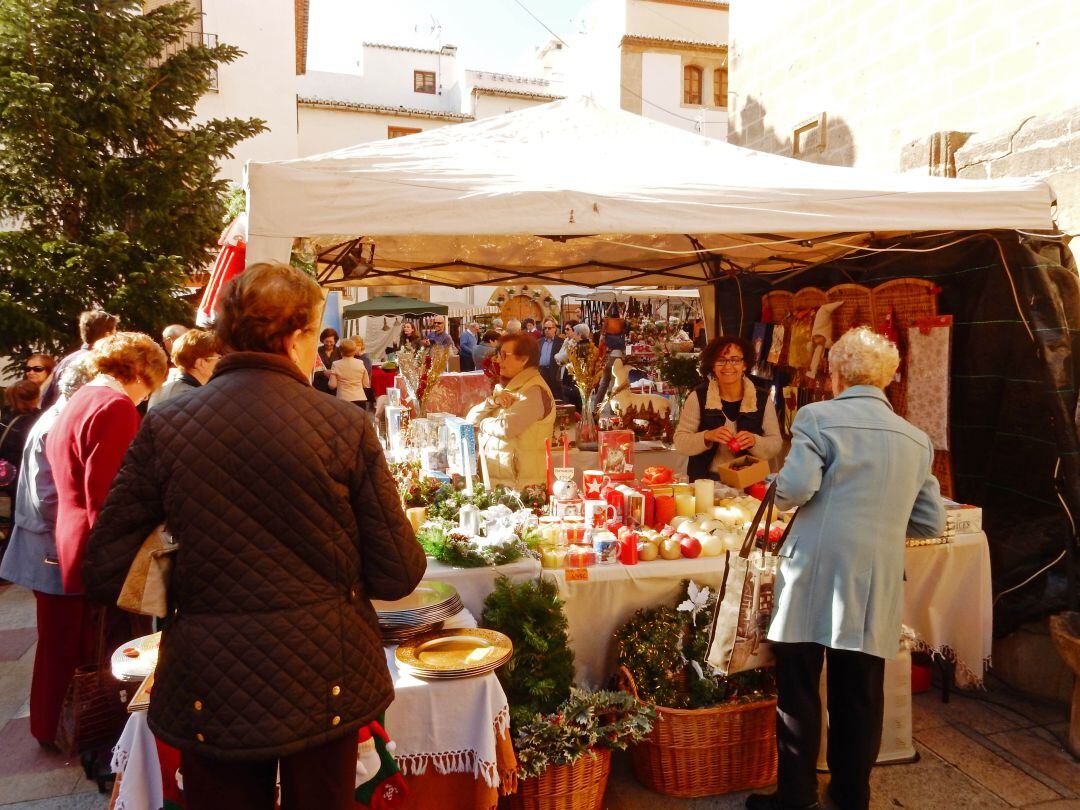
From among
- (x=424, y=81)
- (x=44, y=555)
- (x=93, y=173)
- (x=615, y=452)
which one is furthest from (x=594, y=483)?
(x=424, y=81)

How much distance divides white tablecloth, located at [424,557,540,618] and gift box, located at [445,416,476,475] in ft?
3.44

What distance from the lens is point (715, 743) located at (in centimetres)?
291

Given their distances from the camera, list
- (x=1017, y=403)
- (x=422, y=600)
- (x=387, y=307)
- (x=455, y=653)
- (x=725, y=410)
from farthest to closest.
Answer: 1. (x=387, y=307)
2. (x=725, y=410)
3. (x=1017, y=403)
4. (x=422, y=600)
5. (x=455, y=653)

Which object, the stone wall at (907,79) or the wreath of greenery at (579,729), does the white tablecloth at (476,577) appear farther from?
the stone wall at (907,79)

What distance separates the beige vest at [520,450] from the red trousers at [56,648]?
79.9 inches

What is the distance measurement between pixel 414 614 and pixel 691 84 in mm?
26560

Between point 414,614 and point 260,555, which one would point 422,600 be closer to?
point 414,614

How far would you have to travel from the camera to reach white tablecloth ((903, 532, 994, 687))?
3.41 metres

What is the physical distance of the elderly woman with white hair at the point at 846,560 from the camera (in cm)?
252

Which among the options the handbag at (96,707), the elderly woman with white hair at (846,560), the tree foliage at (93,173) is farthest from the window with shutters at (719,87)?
the handbag at (96,707)

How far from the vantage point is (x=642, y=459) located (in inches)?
224

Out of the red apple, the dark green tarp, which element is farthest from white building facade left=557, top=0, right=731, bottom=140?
the red apple

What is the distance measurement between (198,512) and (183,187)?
664cm

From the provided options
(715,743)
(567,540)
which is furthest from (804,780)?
(567,540)
